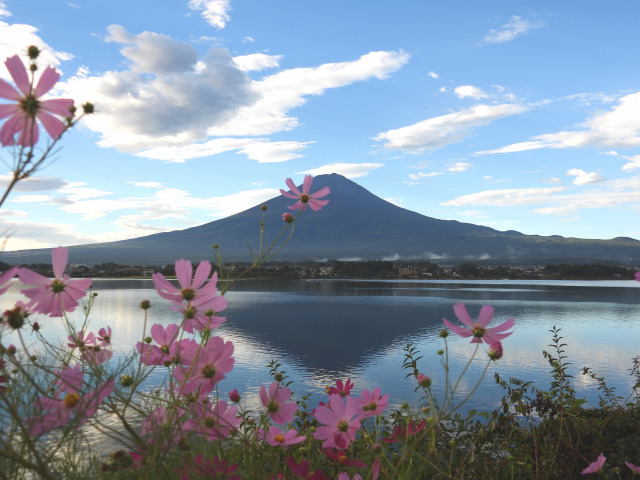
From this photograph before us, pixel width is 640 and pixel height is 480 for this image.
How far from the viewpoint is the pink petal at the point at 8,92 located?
79 centimetres

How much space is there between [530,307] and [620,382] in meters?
23.4

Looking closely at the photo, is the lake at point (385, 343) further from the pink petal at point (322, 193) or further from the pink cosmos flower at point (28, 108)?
the pink cosmos flower at point (28, 108)

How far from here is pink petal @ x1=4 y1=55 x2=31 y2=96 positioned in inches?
30.6

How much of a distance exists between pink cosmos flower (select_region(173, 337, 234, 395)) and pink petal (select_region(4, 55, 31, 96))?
0.59 meters

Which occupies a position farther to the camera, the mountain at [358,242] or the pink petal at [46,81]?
the mountain at [358,242]

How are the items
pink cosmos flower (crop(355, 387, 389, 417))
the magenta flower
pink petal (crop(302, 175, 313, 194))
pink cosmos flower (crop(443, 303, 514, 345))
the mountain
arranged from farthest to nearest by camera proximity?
the mountain, pink petal (crop(302, 175, 313, 194)), pink cosmos flower (crop(355, 387, 389, 417)), pink cosmos flower (crop(443, 303, 514, 345)), the magenta flower

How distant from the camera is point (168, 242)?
519 ft

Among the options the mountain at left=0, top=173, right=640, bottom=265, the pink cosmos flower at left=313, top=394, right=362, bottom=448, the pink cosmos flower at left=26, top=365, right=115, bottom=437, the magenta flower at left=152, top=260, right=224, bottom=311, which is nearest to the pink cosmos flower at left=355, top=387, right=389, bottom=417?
the pink cosmos flower at left=313, top=394, right=362, bottom=448

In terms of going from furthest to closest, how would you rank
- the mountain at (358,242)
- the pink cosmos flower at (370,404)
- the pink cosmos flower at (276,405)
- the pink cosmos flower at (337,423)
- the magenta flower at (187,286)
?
the mountain at (358,242) → the pink cosmos flower at (370,404) → the pink cosmos flower at (337,423) → the pink cosmos flower at (276,405) → the magenta flower at (187,286)

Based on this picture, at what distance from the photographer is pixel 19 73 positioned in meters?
0.78

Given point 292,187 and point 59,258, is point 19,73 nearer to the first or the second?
point 59,258

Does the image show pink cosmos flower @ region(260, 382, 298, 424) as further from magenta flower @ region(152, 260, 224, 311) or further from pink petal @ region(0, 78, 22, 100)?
pink petal @ region(0, 78, 22, 100)

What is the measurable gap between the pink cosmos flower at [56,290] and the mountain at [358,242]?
128647 mm

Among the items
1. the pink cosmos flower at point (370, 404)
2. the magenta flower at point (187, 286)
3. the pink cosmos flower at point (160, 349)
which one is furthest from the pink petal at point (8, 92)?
the pink cosmos flower at point (370, 404)
